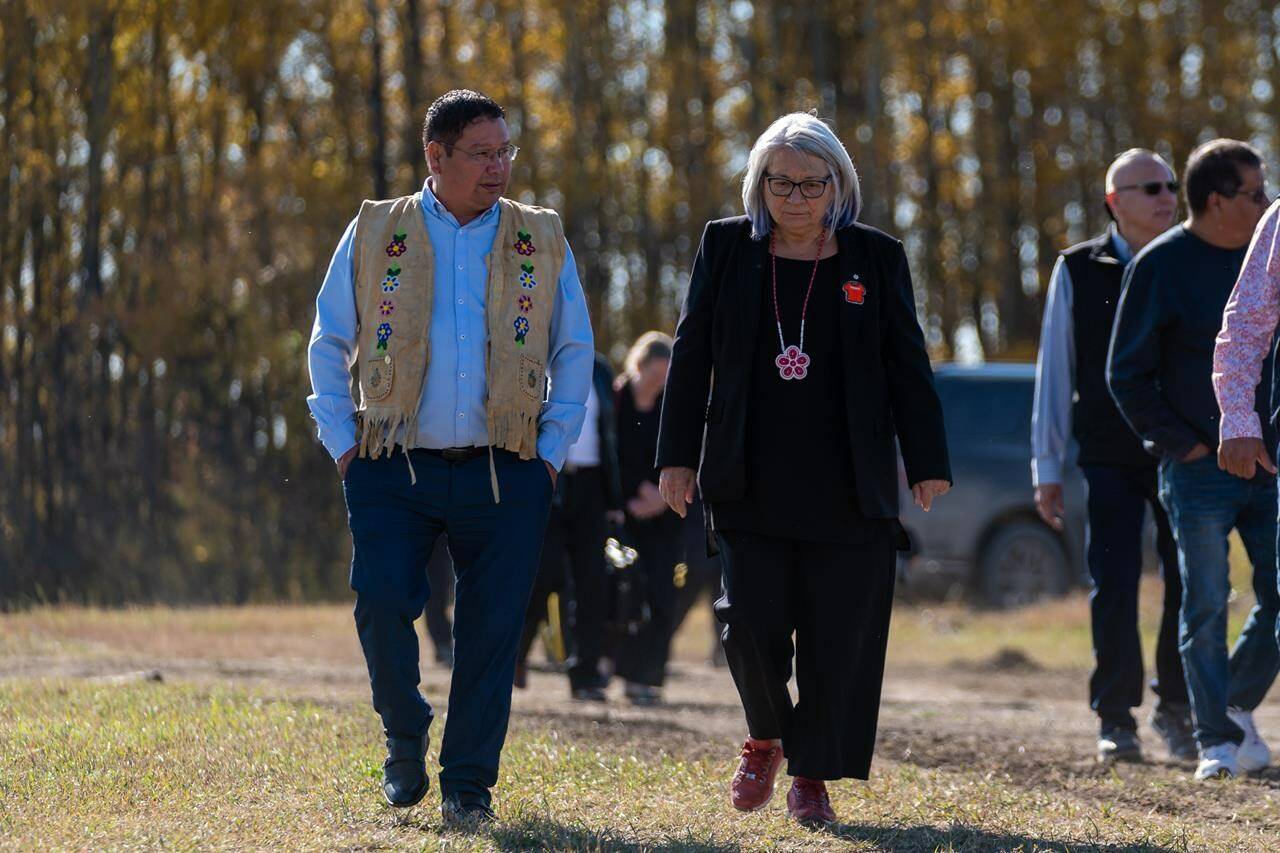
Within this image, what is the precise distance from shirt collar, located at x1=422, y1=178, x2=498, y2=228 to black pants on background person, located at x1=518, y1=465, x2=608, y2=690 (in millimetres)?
4921

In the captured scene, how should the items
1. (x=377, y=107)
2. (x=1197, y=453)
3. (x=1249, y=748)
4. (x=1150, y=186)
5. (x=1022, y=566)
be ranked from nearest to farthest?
(x=1197, y=453)
(x=1249, y=748)
(x=1150, y=186)
(x=1022, y=566)
(x=377, y=107)

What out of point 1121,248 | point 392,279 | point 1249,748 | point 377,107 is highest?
point 377,107

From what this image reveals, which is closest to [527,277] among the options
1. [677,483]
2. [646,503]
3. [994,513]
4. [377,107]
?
[677,483]

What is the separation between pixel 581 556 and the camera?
1086 centimetres

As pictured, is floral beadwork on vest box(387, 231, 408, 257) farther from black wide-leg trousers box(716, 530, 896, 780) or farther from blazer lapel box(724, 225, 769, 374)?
black wide-leg trousers box(716, 530, 896, 780)

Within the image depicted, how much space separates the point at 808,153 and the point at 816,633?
1.32m

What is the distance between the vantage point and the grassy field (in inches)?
212

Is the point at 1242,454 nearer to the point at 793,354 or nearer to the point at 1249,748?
the point at 793,354

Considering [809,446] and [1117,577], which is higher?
[809,446]

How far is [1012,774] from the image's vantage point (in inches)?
285

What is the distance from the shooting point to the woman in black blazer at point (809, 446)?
227 inches

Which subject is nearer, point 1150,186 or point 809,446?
point 809,446

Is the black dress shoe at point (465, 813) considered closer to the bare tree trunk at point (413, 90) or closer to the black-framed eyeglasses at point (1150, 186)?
the black-framed eyeglasses at point (1150, 186)

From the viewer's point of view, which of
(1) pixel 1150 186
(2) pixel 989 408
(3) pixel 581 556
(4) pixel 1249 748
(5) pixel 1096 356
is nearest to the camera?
(4) pixel 1249 748
